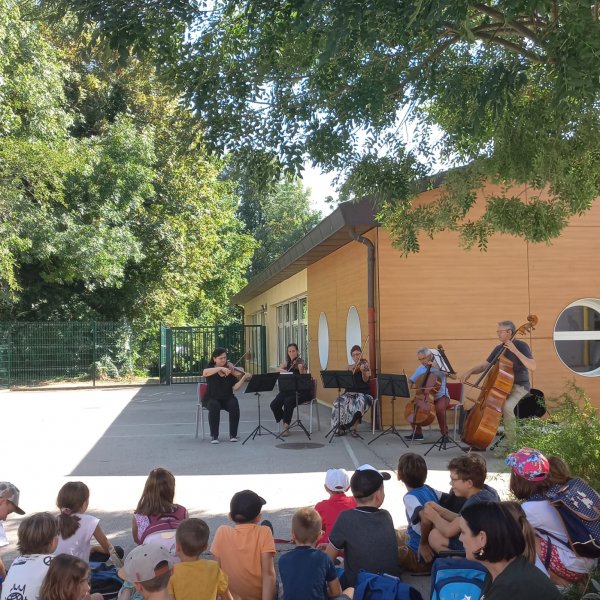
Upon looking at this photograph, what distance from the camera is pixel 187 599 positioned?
3504 mm

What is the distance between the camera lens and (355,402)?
1157 cm

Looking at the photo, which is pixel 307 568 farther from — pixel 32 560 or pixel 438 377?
pixel 438 377

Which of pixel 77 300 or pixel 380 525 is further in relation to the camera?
pixel 77 300

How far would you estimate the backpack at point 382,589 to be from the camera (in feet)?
12.6

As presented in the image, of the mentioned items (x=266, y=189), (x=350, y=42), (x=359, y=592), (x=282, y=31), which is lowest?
(x=359, y=592)

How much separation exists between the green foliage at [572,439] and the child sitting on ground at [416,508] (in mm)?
1418

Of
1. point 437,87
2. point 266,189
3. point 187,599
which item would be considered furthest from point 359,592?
point 437,87

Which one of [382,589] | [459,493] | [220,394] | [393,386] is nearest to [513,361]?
[393,386]

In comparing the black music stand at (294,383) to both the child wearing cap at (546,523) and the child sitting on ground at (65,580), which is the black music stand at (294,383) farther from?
the child sitting on ground at (65,580)

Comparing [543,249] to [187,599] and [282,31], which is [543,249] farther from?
[187,599]

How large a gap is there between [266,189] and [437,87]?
1843 millimetres

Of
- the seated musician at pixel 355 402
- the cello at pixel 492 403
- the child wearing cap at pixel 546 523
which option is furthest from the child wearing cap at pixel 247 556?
the seated musician at pixel 355 402

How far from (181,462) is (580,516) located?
647 centimetres

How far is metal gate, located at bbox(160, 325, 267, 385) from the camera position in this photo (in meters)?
28.4
